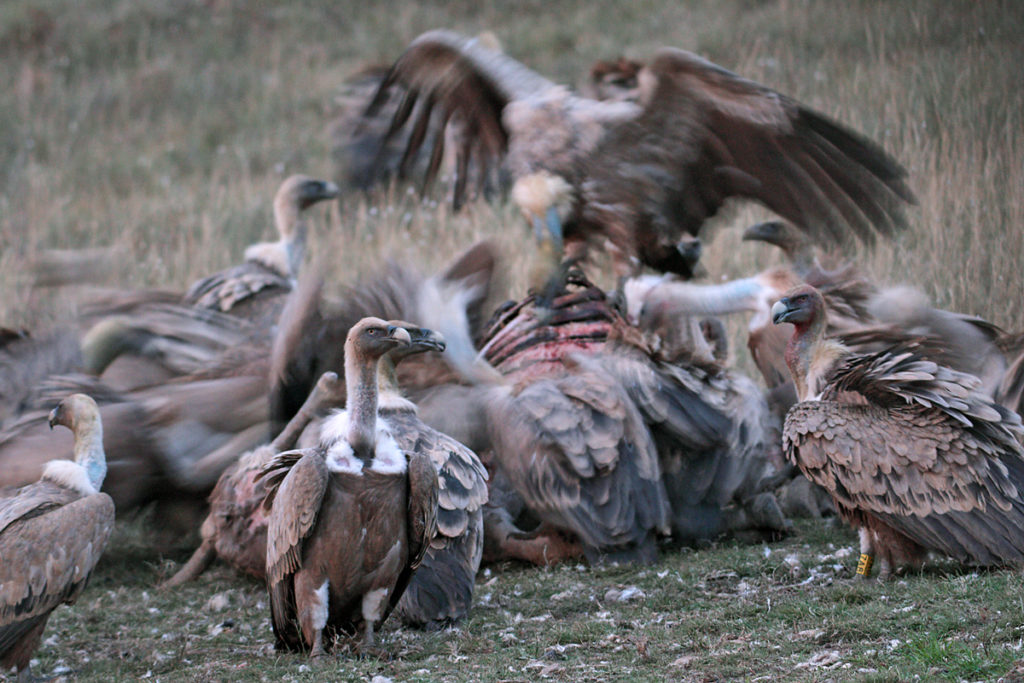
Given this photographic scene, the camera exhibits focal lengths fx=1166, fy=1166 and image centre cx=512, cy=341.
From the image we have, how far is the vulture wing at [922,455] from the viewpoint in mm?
4711

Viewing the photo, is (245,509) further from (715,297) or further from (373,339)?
(715,297)

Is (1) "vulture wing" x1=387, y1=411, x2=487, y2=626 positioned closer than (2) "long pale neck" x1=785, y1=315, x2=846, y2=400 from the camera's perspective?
Yes

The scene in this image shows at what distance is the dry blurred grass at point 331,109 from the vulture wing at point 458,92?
3.15ft

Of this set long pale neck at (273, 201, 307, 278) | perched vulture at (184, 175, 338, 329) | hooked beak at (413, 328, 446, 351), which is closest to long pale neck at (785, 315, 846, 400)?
hooked beak at (413, 328, 446, 351)

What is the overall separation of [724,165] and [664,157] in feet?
1.20

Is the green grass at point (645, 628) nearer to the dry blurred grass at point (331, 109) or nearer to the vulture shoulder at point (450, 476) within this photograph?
the vulture shoulder at point (450, 476)

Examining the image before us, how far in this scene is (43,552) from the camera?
13.7ft

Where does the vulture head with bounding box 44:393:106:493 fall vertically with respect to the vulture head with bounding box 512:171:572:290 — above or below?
below

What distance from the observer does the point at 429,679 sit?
3.86m

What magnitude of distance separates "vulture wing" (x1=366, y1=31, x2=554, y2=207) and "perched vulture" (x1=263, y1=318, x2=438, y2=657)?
3.83m

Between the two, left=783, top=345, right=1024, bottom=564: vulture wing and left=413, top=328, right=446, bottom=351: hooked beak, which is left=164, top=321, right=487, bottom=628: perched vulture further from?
left=783, top=345, right=1024, bottom=564: vulture wing

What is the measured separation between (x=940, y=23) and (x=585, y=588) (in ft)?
17.2

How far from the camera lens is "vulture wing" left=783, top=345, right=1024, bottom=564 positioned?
4711mm

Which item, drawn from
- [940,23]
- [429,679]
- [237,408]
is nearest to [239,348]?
[237,408]
